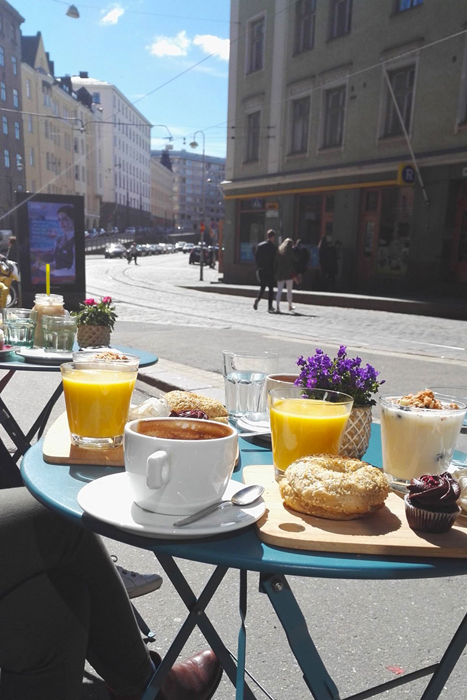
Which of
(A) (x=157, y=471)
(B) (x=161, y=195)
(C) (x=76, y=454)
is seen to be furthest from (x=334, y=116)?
(B) (x=161, y=195)

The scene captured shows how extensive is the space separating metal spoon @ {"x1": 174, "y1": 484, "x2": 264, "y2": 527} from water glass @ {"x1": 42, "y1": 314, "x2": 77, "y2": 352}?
6.78ft

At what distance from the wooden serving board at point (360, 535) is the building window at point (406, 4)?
65.5 ft

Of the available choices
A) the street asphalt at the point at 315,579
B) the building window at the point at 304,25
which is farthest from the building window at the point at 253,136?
the street asphalt at the point at 315,579

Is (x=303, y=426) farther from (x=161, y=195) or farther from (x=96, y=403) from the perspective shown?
(x=161, y=195)

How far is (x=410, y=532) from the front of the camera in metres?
1.12

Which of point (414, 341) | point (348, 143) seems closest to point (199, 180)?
point (348, 143)

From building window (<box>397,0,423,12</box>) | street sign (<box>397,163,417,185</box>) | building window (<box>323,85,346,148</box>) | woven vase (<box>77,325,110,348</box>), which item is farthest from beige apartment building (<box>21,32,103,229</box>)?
woven vase (<box>77,325,110,348</box>)

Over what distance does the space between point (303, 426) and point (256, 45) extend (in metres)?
25.6

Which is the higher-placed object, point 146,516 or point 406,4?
A: point 406,4

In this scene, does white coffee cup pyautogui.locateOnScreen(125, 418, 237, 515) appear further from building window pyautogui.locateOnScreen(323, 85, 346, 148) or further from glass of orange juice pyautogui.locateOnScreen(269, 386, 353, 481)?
building window pyautogui.locateOnScreen(323, 85, 346, 148)

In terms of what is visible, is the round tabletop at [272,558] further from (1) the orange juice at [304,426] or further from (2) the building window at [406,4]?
(2) the building window at [406,4]

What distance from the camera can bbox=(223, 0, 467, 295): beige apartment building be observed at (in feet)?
55.9

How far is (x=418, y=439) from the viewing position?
134 cm

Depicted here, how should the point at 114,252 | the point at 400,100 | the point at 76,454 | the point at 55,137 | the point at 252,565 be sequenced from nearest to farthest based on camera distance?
the point at 252,565 < the point at 76,454 < the point at 400,100 < the point at 114,252 < the point at 55,137
